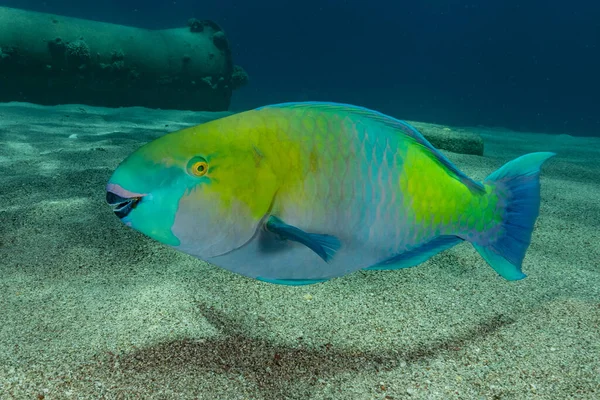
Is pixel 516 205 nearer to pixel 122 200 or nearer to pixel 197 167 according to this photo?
pixel 197 167

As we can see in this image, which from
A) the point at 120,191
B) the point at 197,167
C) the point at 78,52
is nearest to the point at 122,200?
the point at 120,191

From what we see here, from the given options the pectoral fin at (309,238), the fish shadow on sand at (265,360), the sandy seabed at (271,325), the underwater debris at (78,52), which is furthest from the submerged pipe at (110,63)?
the pectoral fin at (309,238)

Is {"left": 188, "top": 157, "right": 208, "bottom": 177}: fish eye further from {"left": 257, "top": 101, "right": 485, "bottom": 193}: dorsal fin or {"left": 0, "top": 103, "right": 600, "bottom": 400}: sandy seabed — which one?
{"left": 0, "top": 103, "right": 600, "bottom": 400}: sandy seabed

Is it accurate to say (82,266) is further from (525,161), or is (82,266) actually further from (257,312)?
(525,161)

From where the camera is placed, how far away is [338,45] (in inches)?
2201

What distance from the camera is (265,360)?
65.7 inches

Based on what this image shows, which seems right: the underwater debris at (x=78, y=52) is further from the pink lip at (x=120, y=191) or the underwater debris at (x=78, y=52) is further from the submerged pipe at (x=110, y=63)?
the pink lip at (x=120, y=191)

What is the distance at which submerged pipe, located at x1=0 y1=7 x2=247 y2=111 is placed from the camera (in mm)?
8742

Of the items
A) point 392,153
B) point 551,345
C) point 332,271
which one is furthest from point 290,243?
point 551,345

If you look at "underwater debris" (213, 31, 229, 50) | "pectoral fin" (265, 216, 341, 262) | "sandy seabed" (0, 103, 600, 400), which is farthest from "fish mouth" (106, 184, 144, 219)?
"underwater debris" (213, 31, 229, 50)

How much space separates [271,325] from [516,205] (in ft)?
4.10

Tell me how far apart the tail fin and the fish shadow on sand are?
91 cm

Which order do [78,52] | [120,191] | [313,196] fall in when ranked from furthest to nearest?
[78,52] → [313,196] → [120,191]

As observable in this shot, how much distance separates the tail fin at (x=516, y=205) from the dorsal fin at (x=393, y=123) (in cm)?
7
